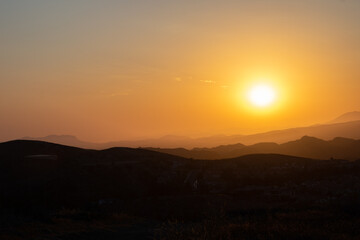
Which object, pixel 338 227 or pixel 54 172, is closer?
pixel 338 227

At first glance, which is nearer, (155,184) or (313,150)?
(155,184)

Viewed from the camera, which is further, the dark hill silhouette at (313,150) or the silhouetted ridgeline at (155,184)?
the dark hill silhouette at (313,150)

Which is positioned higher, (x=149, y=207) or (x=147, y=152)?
(x=147, y=152)

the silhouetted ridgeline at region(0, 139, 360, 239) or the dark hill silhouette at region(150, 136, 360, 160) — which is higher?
the dark hill silhouette at region(150, 136, 360, 160)

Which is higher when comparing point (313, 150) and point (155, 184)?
point (313, 150)

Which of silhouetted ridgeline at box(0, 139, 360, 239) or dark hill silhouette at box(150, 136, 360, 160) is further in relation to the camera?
dark hill silhouette at box(150, 136, 360, 160)

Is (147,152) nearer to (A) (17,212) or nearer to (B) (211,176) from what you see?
(B) (211,176)

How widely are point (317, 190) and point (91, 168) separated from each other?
26.8 metres

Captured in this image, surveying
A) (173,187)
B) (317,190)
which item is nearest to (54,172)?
(173,187)

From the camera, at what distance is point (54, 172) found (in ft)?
148

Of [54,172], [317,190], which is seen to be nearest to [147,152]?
[54,172]

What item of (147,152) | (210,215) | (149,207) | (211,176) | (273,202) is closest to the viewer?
(210,215)

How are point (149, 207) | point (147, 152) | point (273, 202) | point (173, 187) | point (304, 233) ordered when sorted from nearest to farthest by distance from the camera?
point (304, 233), point (149, 207), point (273, 202), point (173, 187), point (147, 152)

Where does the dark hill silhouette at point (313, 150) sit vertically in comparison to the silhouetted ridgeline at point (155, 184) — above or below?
above
